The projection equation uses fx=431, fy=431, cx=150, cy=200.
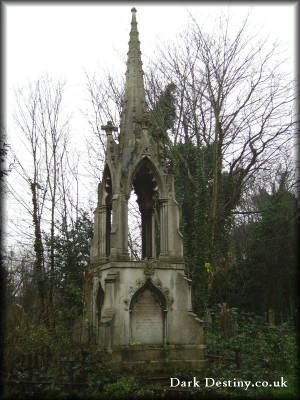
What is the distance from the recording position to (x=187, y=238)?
16625 millimetres

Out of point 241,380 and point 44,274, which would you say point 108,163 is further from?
point 44,274

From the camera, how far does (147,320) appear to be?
27.8 ft

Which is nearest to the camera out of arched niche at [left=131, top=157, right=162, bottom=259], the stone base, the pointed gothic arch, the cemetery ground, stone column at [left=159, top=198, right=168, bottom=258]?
the cemetery ground

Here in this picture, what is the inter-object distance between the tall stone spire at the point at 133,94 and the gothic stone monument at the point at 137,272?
0.02 meters

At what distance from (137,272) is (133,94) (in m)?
4.14

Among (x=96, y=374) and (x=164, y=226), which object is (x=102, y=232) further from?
(x=96, y=374)

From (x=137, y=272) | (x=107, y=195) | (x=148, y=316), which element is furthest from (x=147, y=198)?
(x=148, y=316)

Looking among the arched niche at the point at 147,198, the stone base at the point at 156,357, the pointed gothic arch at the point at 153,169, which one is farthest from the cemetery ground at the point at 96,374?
the pointed gothic arch at the point at 153,169

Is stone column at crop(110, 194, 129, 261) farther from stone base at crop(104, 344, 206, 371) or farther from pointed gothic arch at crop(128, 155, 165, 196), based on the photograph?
stone base at crop(104, 344, 206, 371)

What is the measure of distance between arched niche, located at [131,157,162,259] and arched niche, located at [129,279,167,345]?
51.3 inches

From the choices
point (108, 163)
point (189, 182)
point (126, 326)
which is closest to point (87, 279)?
point (126, 326)

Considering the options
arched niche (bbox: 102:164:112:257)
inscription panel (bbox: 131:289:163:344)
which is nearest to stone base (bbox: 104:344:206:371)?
inscription panel (bbox: 131:289:163:344)

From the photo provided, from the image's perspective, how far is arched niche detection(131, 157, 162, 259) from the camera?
953cm

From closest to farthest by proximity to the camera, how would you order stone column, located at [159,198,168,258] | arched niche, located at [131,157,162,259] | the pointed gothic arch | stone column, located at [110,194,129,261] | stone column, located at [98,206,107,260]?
stone column, located at [110,194,129,261], stone column, located at [159,198,168,258], the pointed gothic arch, arched niche, located at [131,157,162,259], stone column, located at [98,206,107,260]
